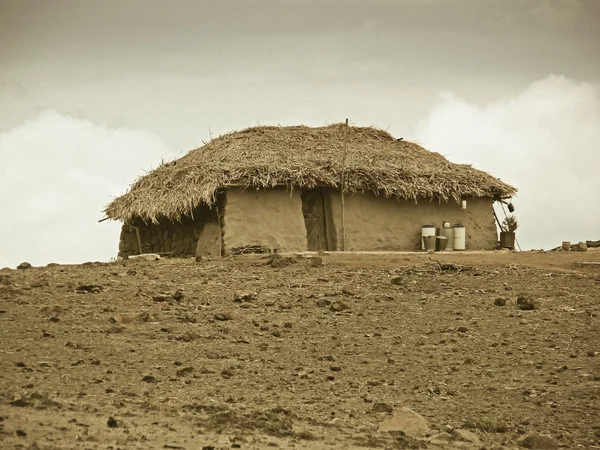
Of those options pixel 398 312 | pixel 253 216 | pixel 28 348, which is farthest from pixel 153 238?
pixel 28 348

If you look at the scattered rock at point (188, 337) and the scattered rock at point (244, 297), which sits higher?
the scattered rock at point (244, 297)

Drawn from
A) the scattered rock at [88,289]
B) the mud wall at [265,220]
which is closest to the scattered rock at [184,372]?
the scattered rock at [88,289]

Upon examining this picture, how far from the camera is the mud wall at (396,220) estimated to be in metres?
20.8

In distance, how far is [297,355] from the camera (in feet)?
35.2

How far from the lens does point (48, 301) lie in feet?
43.1

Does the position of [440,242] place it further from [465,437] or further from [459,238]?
[465,437]

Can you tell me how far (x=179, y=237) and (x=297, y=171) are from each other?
330 centimetres

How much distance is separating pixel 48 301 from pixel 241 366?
397 centimetres

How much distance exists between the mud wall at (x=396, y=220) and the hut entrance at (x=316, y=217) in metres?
0.40

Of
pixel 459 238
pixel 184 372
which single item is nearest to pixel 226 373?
pixel 184 372

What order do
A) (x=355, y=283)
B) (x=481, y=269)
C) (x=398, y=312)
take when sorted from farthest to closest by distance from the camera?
(x=481, y=269) < (x=355, y=283) < (x=398, y=312)

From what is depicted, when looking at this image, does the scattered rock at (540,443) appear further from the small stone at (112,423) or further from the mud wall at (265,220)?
the mud wall at (265,220)

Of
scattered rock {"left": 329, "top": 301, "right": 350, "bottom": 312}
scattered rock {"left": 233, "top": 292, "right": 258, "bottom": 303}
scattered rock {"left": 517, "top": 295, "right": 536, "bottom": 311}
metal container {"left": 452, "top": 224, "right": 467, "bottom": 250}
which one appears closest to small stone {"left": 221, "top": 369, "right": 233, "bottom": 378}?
scattered rock {"left": 329, "top": 301, "right": 350, "bottom": 312}

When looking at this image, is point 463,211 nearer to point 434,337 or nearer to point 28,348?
point 434,337
